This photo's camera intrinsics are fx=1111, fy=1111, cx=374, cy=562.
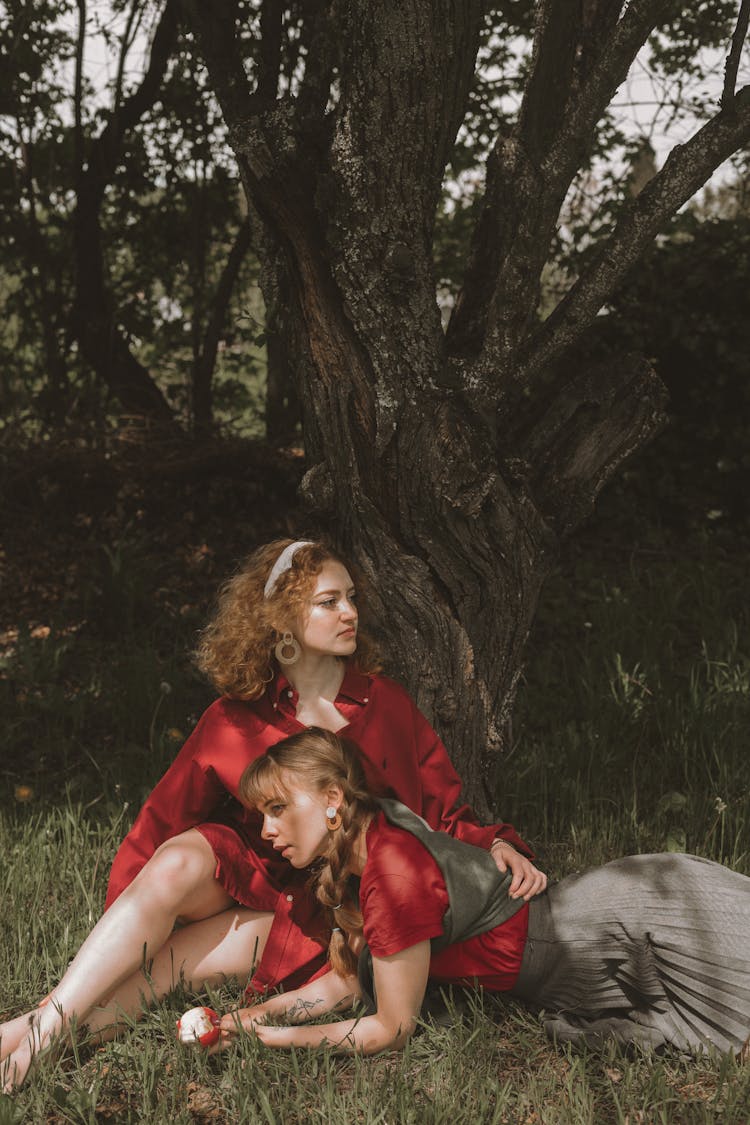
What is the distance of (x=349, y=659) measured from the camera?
3.04 m

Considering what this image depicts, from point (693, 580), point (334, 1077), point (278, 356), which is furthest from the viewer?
point (278, 356)

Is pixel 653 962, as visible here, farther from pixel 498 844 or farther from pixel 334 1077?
pixel 334 1077

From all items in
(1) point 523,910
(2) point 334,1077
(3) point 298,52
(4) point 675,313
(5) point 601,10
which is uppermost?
(3) point 298,52

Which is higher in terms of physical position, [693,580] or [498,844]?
[693,580]

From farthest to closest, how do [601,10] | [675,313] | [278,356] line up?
[278,356]
[675,313]
[601,10]

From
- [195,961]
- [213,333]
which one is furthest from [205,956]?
[213,333]

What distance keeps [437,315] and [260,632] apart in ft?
3.45

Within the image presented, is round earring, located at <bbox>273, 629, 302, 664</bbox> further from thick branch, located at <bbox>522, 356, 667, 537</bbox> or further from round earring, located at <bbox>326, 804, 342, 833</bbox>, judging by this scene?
thick branch, located at <bbox>522, 356, 667, 537</bbox>

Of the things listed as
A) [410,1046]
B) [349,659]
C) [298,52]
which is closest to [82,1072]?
[410,1046]

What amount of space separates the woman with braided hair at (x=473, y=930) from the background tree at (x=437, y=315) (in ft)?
2.39

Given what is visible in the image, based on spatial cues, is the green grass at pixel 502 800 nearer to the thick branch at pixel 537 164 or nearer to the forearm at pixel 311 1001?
the forearm at pixel 311 1001

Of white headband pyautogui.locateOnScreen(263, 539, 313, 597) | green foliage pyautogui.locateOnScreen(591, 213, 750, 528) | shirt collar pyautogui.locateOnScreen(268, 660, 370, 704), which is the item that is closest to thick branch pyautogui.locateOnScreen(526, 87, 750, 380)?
white headband pyautogui.locateOnScreen(263, 539, 313, 597)

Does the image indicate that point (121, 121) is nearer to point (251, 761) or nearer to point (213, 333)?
point (213, 333)

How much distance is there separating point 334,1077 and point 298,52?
16.2ft
